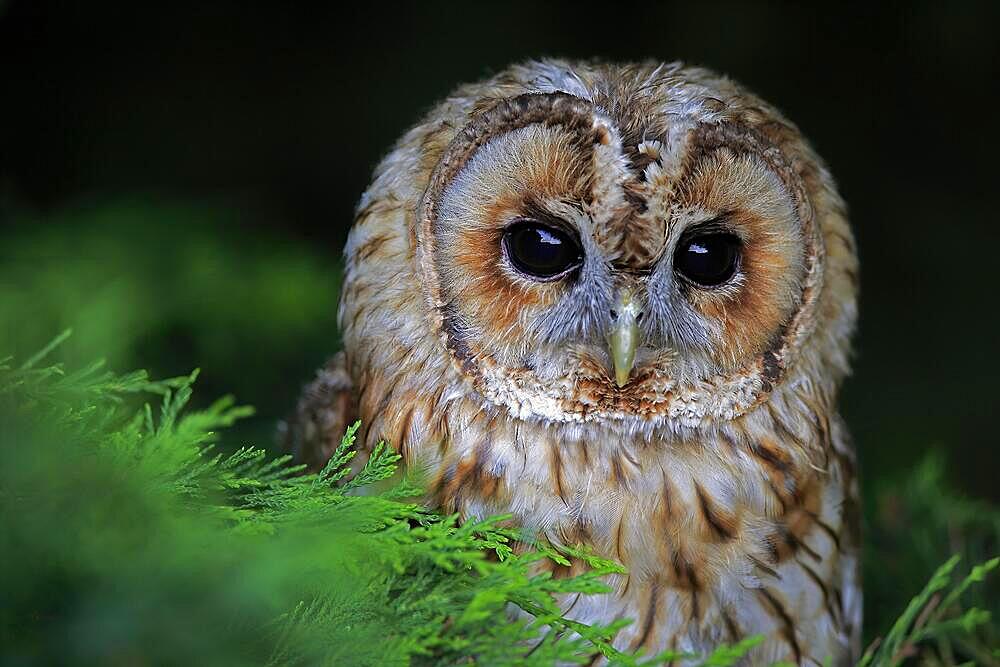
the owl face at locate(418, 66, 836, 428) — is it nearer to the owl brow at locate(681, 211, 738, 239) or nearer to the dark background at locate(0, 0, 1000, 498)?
the owl brow at locate(681, 211, 738, 239)

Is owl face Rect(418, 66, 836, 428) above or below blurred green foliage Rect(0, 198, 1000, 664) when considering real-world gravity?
above

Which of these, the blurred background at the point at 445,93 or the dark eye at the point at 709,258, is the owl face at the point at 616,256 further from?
the blurred background at the point at 445,93

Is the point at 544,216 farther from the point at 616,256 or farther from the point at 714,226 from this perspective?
the point at 714,226

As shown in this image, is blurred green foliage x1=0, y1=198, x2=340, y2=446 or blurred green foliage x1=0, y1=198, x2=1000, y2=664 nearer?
blurred green foliage x1=0, y1=198, x2=1000, y2=664

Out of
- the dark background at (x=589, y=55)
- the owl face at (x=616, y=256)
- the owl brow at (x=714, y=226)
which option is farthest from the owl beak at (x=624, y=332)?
the dark background at (x=589, y=55)

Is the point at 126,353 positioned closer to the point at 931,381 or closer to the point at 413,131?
the point at 413,131

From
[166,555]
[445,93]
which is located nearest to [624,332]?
[166,555]

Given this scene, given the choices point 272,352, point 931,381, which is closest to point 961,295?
point 931,381

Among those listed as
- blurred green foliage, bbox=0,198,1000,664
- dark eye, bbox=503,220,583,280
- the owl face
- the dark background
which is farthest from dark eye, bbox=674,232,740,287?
the dark background
